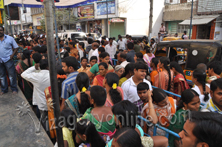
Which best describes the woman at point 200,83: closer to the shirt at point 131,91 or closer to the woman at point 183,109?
the woman at point 183,109

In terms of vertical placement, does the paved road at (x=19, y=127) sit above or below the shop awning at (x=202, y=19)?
below

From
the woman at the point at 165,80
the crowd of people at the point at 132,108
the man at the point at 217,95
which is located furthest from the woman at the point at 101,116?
the woman at the point at 165,80

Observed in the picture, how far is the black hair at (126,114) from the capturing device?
6.13 ft

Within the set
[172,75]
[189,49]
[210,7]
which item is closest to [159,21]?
[210,7]

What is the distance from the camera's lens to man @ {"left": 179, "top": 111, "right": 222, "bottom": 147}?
111cm

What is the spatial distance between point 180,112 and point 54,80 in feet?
5.33

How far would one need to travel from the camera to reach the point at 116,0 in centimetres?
2167

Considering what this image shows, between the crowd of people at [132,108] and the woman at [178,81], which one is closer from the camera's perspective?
the crowd of people at [132,108]

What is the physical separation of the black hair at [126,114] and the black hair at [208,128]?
29.5 inches

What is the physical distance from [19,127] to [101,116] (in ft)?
6.44

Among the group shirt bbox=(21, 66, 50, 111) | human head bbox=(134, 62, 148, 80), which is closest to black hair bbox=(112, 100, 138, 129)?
human head bbox=(134, 62, 148, 80)

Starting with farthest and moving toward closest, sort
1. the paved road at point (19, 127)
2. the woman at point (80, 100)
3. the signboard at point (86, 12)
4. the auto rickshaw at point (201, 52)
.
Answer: the signboard at point (86, 12), the auto rickshaw at point (201, 52), the paved road at point (19, 127), the woman at point (80, 100)

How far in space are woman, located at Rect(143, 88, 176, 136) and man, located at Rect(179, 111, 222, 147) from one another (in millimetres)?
1077

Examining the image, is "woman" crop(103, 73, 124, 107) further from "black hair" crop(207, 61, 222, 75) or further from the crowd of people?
"black hair" crop(207, 61, 222, 75)
